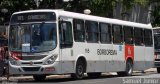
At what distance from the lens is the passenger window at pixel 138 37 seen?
102 feet

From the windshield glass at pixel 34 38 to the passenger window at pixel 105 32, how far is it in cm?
450

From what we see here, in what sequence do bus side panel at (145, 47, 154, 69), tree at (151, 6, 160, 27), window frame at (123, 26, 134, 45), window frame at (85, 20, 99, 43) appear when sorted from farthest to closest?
tree at (151, 6, 160, 27) → bus side panel at (145, 47, 154, 69) → window frame at (123, 26, 134, 45) → window frame at (85, 20, 99, 43)

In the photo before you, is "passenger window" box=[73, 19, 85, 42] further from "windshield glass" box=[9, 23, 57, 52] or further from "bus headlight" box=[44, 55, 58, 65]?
"bus headlight" box=[44, 55, 58, 65]

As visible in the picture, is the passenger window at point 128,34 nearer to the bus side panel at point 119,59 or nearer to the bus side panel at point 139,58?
the bus side panel at point 119,59

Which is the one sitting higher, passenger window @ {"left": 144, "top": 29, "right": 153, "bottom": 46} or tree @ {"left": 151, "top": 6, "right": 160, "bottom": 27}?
tree @ {"left": 151, "top": 6, "right": 160, "bottom": 27}

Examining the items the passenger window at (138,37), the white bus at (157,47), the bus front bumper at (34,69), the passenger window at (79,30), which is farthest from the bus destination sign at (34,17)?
the white bus at (157,47)

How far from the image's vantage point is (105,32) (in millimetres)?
27297

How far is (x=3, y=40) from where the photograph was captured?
28156 mm

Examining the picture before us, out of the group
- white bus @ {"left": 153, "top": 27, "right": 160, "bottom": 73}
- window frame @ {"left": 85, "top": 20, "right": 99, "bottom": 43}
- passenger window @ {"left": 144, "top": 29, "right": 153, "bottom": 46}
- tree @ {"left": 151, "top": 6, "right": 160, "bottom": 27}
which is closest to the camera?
window frame @ {"left": 85, "top": 20, "right": 99, "bottom": 43}

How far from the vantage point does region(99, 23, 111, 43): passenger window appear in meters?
26.9

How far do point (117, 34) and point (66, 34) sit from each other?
5873mm

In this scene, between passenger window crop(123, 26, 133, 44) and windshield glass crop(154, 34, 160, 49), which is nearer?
passenger window crop(123, 26, 133, 44)

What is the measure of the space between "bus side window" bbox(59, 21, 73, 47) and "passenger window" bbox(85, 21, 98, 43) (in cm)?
180

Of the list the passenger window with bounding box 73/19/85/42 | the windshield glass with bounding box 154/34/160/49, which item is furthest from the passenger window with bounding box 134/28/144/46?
the passenger window with bounding box 73/19/85/42
